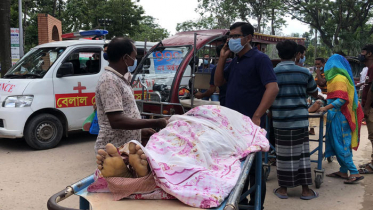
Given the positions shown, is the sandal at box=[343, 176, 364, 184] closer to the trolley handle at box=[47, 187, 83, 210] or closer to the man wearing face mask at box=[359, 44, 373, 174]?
the man wearing face mask at box=[359, 44, 373, 174]

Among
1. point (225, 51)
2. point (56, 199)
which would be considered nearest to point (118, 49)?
point (56, 199)

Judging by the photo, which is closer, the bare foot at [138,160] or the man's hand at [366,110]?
the bare foot at [138,160]

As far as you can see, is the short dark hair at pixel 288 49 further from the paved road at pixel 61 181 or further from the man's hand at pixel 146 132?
the man's hand at pixel 146 132

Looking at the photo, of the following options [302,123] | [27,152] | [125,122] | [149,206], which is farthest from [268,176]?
[27,152]

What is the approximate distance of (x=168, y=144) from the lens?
2152 mm

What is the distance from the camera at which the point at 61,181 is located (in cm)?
494

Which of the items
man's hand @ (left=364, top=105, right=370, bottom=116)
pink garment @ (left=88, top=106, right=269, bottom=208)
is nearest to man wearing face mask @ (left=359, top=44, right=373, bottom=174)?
man's hand @ (left=364, top=105, right=370, bottom=116)

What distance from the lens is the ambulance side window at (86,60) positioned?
694 centimetres

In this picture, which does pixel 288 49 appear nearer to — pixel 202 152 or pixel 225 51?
pixel 225 51

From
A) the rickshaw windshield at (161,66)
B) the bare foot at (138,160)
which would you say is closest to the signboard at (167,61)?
A: the rickshaw windshield at (161,66)

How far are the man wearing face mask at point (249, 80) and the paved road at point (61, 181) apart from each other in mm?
1385

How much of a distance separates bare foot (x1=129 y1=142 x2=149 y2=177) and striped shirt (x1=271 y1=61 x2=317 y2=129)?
2.54m

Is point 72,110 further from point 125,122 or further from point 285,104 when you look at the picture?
point 125,122

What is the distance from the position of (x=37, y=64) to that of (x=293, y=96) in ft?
16.6
